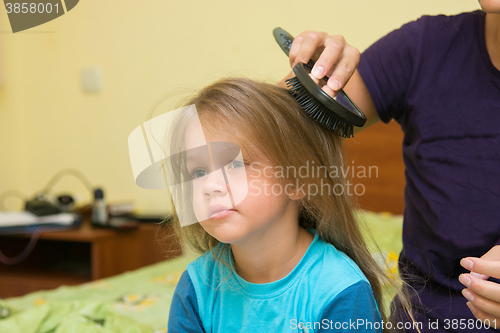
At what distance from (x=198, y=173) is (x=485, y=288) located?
336 millimetres

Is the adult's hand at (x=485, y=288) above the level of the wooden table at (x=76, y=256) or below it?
above

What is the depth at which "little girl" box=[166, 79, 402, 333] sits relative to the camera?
49 centimetres

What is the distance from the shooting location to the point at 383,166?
53.1 inches

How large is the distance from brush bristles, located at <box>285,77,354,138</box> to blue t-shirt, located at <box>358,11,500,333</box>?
0.18m

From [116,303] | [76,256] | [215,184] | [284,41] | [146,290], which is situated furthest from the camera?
[76,256]

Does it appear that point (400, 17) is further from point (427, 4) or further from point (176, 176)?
point (176, 176)

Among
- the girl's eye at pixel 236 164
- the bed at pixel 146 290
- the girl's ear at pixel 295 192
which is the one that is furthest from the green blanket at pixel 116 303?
the girl's eye at pixel 236 164

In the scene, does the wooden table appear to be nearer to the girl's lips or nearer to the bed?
the bed

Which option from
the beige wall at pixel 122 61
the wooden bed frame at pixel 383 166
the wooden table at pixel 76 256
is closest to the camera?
the beige wall at pixel 122 61

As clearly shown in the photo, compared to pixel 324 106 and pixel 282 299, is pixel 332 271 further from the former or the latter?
pixel 324 106

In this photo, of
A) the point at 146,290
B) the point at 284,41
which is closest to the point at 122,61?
the point at 146,290

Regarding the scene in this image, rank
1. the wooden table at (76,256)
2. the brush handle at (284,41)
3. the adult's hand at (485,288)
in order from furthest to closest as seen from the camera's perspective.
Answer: the wooden table at (76,256), the brush handle at (284,41), the adult's hand at (485,288)

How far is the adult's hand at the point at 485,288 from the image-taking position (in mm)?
467

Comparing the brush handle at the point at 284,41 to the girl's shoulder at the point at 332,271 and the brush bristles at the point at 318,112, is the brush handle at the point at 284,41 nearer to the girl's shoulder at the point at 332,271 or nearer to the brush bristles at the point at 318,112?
the brush bristles at the point at 318,112
